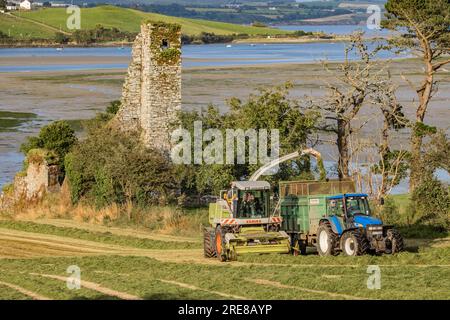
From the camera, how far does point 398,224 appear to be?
3462 cm

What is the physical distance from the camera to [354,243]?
85.0 ft

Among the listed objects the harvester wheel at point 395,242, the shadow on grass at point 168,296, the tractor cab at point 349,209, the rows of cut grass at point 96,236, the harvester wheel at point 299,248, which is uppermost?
the tractor cab at point 349,209

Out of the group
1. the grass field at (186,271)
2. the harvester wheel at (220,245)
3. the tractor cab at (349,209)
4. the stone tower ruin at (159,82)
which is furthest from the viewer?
the stone tower ruin at (159,82)

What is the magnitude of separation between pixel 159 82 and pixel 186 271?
18.1 meters

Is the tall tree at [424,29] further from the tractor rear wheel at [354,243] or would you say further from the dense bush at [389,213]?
the tractor rear wheel at [354,243]

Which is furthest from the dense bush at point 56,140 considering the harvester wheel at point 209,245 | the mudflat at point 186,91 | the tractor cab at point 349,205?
the tractor cab at point 349,205

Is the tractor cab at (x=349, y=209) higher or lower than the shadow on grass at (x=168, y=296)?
higher

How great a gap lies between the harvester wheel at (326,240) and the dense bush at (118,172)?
39.1ft

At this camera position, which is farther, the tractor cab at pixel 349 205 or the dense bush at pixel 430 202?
the dense bush at pixel 430 202

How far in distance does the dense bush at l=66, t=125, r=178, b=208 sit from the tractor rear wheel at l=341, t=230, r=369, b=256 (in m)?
13.0

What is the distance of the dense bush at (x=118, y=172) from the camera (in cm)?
3800
